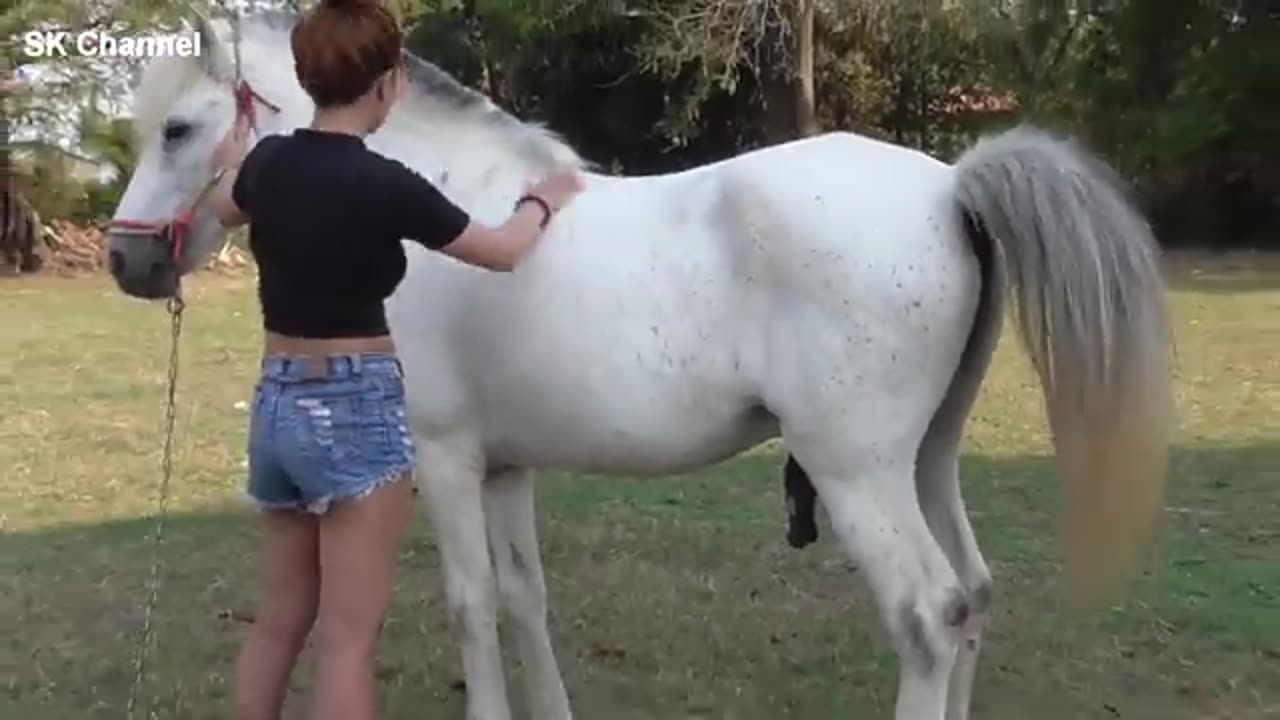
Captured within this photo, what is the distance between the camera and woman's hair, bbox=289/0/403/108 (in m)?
3.12

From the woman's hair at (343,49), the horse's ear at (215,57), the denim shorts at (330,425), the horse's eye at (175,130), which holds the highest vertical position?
the woman's hair at (343,49)

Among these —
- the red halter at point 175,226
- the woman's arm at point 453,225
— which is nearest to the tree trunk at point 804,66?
the red halter at point 175,226

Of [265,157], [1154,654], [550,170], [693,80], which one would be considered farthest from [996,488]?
[693,80]

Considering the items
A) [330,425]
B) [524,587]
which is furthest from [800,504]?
[330,425]

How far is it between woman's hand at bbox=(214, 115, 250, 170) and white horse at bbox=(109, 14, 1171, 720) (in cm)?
4

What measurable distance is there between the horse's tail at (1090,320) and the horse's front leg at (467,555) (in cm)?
133

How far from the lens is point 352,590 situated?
3279 mm

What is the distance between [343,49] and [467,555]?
59.0 inches

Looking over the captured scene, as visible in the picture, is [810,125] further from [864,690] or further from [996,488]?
[864,690]

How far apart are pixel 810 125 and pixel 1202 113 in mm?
5277

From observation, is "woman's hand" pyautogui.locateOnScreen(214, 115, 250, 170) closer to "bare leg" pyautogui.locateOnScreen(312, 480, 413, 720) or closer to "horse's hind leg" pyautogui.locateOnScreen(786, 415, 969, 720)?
"bare leg" pyautogui.locateOnScreen(312, 480, 413, 720)

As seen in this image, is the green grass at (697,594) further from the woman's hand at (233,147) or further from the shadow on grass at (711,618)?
the woman's hand at (233,147)

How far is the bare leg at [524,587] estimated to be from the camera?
4.45m

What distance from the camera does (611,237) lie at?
13.3 ft
